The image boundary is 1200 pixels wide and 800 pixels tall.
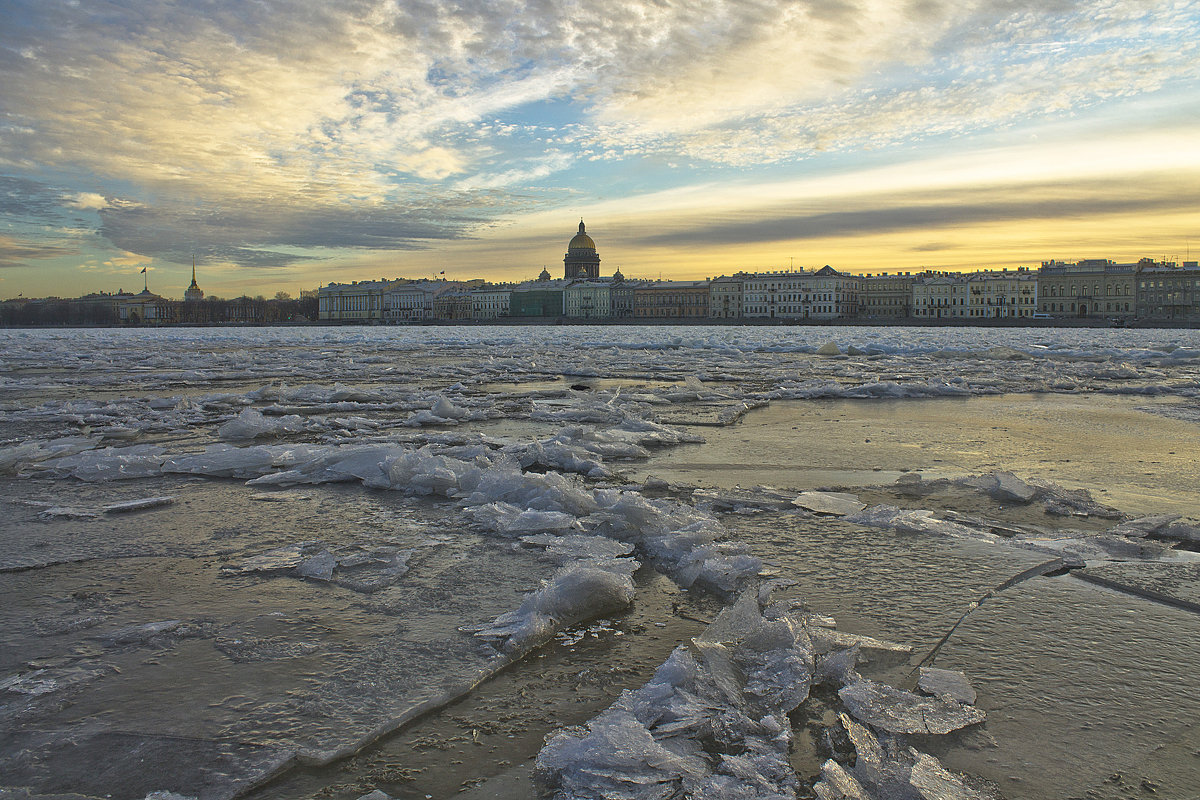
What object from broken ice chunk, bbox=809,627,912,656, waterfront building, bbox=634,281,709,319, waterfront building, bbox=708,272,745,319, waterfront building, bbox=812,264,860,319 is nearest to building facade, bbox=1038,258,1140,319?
waterfront building, bbox=812,264,860,319

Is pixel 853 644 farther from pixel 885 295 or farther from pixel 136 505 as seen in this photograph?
pixel 885 295

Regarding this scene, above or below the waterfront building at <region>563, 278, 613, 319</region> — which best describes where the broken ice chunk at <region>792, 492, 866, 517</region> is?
below

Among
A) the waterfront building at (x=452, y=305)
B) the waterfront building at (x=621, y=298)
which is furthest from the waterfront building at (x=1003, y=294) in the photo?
the waterfront building at (x=452, y=305)

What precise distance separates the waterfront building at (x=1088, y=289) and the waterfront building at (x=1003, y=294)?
1598 millimetres

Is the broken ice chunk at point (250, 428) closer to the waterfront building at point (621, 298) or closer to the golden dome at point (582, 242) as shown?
the waterfront building at point (621, 298)

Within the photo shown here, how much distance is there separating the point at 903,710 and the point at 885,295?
110 metres

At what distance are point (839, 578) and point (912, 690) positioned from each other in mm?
795

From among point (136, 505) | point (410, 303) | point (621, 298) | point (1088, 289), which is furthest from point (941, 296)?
point (136, 505)

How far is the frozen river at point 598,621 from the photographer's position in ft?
5.29

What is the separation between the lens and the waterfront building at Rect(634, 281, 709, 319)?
357 ft

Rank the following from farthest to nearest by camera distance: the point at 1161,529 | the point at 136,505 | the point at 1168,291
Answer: the point at 1168,291 < the point at 136,505 < the point at 1161,529

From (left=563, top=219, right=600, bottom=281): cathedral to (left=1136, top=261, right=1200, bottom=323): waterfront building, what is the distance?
2732 inches

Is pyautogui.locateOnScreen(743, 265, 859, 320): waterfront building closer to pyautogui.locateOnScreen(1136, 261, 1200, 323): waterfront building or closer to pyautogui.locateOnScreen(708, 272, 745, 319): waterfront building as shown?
pyautogui.locateOnScreen(708, 272, 745, 319): waterfront building

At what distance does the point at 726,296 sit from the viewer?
4257 inches
